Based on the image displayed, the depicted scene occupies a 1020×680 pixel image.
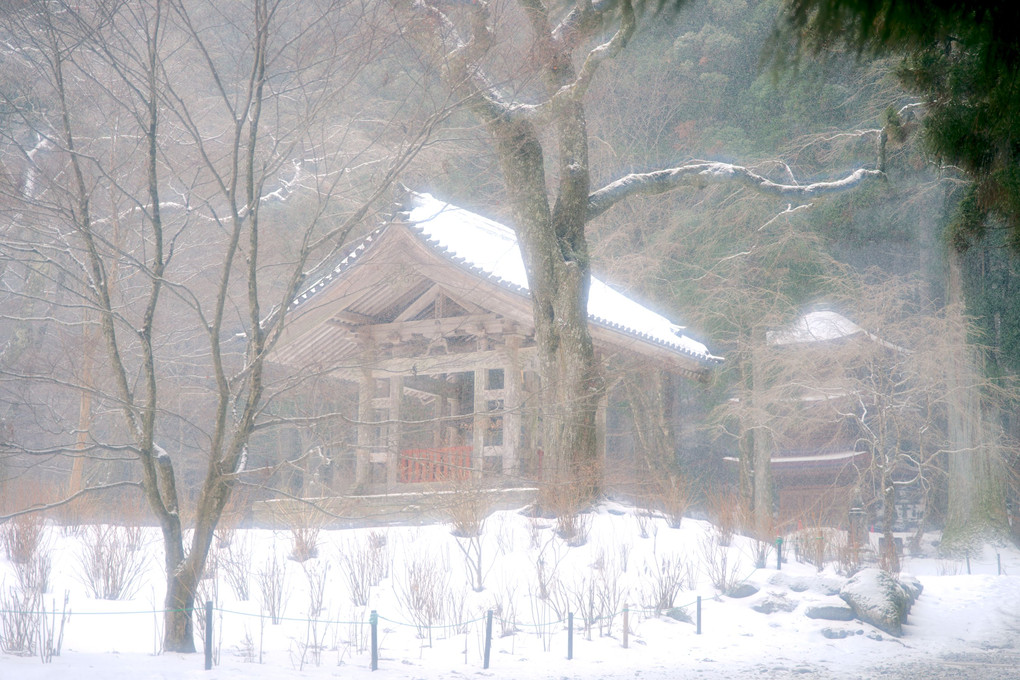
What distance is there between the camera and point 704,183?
930 cm

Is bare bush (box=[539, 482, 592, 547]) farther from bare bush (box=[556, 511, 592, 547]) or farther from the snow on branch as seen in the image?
the snow on branch

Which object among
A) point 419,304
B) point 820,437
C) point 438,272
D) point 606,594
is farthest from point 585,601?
point 820,437

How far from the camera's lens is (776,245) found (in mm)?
15562

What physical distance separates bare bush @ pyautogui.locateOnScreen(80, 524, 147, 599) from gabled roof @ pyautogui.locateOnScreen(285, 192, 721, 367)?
2.69 metres

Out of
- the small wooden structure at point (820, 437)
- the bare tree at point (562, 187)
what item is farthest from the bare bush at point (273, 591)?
the small wooden structure at point (820, 437)

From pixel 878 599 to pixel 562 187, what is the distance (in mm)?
5313

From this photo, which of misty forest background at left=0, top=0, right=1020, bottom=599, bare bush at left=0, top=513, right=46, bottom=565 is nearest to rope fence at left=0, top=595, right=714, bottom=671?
bare bush at left=0, top=513, right=46, bottom=565

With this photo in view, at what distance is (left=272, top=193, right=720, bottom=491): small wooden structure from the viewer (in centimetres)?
936

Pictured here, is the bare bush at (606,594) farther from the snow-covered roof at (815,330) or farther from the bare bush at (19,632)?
the snow-covered roof at (815,330)

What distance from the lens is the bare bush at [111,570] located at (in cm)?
637

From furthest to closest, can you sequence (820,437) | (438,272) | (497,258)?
1. (820,437)
2. (497,258)
3. (438,272)

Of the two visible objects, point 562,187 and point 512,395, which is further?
point 512,395

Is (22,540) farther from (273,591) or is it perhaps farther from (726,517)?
(726,517)

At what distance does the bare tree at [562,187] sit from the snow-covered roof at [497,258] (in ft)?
2.22
